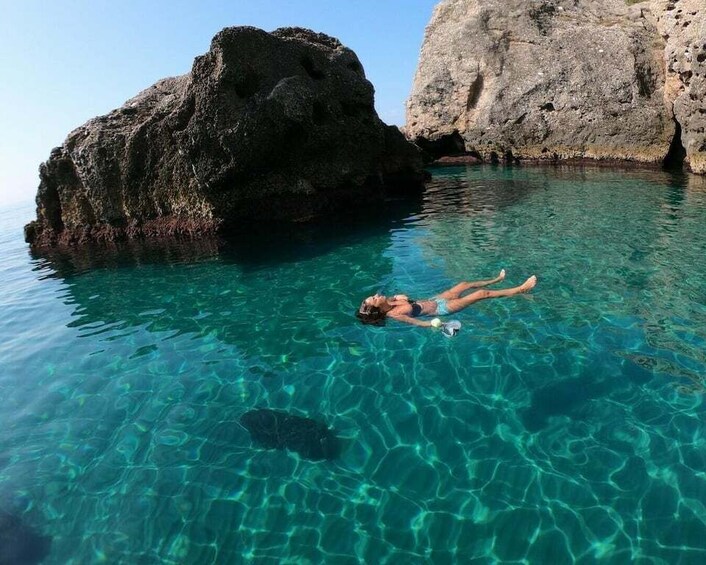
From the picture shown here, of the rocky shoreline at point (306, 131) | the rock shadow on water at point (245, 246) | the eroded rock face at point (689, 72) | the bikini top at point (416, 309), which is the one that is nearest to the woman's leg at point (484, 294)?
the bikini top at point (416, 309)

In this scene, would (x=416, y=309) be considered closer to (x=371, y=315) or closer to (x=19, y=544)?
(x=371, y=315)

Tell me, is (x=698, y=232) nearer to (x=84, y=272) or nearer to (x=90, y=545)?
(x=90, y=545)

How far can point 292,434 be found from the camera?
21.0 feet

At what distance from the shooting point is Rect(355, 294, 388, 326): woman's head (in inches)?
351

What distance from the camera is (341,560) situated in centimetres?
468

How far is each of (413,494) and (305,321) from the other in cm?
494

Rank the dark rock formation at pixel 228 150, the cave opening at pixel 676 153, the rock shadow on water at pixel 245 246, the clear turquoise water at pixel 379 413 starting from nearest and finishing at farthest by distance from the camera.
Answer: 1. the clear turquoise water at pixel 379 413
2. the rock shadow on water at pixel 245 246
3. the dark rock formation at pixel 228 150
4. the cave opening at pixel 676 153

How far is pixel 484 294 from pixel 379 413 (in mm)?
3959

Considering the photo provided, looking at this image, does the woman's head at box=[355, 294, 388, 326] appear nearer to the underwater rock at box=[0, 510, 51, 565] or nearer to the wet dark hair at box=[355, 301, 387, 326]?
the wet dark hair at box=[355, 301, 387, 326]

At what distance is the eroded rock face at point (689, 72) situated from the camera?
20859 mm

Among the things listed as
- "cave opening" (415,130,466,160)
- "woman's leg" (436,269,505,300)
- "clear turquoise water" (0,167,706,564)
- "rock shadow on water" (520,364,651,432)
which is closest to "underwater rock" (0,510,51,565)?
"clear turquoise water" (0,167,706,564)

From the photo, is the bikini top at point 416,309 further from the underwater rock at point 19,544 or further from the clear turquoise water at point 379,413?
the underwater rock at point 19,544

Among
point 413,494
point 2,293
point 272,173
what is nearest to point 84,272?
point 2,293

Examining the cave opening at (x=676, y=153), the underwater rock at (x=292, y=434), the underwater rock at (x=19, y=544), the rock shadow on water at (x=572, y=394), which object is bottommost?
the cave opening at (x=676, y=153)
